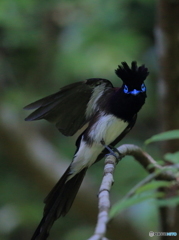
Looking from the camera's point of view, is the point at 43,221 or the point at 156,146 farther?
the point at 156,146

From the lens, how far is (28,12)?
3.62 m

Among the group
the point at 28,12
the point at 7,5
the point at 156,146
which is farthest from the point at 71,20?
the point at 156,146

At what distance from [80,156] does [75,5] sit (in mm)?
1816

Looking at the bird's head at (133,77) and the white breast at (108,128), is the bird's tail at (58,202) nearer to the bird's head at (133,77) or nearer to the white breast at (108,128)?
the white breast at (108,128)

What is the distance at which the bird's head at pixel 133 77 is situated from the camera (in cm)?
227

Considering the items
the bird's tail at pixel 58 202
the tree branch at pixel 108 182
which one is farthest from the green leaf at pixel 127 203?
the bird's tail at pixel 58 202

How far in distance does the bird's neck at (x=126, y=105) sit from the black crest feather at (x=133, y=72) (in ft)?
0.30

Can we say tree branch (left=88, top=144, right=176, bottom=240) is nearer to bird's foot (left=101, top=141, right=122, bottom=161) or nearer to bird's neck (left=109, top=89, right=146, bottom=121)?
bird's foot (left=101, top=141, right=122, bottom=161)

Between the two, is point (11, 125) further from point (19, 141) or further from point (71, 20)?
point (71, 20)

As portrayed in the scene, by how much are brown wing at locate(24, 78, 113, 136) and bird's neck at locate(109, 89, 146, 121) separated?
0.14 meters

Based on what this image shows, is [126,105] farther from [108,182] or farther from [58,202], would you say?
[108,182]

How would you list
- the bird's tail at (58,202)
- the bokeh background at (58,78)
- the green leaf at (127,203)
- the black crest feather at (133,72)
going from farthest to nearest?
the bokeh background at (58,78)
the black crest feather at (133,72)
the bird's tail at (58,202)
the green leaf at (127,203)

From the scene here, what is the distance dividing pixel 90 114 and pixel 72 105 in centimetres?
12

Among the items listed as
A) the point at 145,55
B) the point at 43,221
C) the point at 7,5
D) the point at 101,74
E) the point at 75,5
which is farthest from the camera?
the point at 145,55
